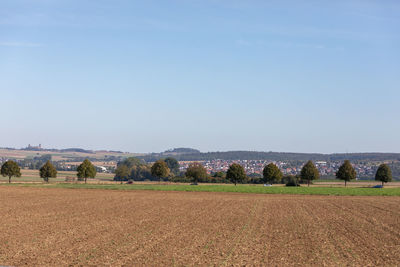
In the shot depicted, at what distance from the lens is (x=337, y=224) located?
3212 centimetres

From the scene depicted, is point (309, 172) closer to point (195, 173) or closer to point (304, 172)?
point (304, 172)

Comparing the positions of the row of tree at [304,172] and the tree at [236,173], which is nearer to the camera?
the row of tree at [304,172]

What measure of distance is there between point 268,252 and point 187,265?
14.3 feet

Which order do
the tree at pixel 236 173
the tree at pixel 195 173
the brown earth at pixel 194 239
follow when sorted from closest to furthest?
the brown earth at pixel 194 239 < the tree at pixel 236 173 < the tree at pixel 195 173

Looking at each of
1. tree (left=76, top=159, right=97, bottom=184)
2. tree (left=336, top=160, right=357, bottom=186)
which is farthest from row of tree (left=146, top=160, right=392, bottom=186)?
tree (left=76, top=159, right=97, bottom=184)

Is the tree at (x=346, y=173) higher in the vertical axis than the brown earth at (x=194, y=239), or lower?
higher

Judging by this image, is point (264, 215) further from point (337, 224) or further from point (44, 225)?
point (44, 225)

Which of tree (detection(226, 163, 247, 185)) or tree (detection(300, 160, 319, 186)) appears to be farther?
tree (detection(226, 163, 247, 185))

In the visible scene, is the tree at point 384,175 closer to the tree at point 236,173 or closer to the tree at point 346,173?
the tree at point 346,173

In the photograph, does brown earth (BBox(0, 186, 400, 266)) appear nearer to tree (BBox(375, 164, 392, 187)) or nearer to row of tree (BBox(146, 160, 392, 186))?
row of tree (BBox(146, 160, 392, 186))

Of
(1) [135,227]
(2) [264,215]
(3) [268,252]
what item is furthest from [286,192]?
(3) [268,252]

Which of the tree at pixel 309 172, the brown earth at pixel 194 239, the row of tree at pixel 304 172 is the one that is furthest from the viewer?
the tree at pixel 309 172

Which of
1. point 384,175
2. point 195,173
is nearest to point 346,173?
point 384,175

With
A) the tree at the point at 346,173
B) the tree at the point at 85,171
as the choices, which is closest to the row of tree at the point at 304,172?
the tree at the point at 346,173
